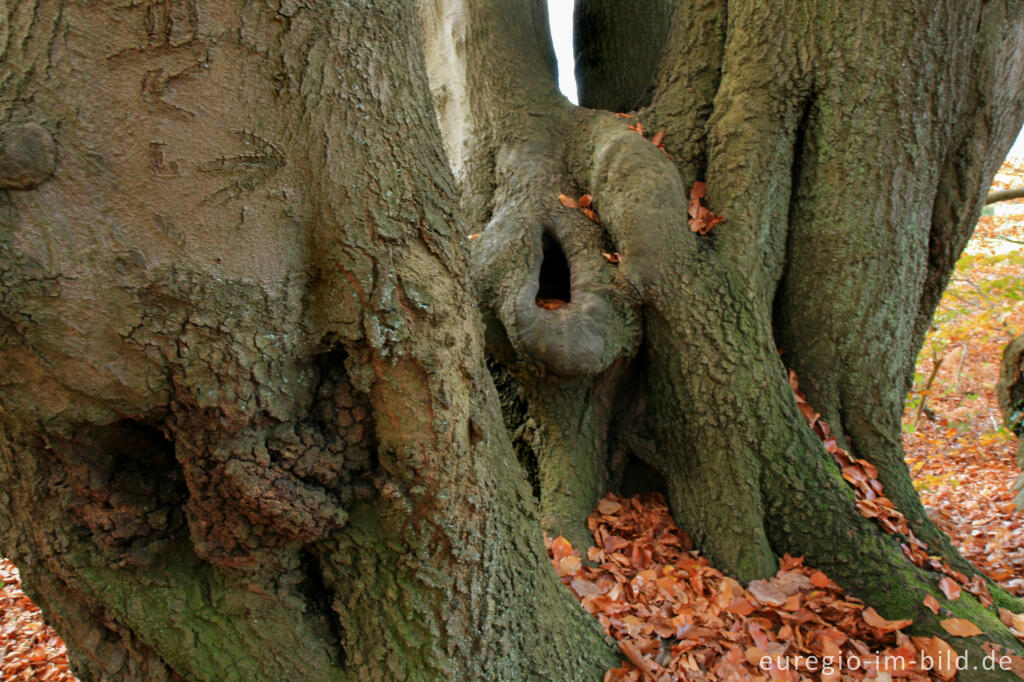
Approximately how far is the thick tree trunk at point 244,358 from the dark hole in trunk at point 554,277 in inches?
58.0

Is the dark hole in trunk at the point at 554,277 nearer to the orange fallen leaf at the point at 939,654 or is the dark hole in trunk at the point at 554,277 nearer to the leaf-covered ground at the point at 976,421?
the orange fallen leaf at the point at 939,654

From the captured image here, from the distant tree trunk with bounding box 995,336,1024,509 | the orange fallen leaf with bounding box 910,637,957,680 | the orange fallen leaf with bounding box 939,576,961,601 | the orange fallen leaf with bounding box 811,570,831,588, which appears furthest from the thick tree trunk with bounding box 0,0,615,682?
the distant tree trunk with bounding box 995,336,1024,509

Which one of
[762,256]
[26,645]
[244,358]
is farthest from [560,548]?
[26,645]

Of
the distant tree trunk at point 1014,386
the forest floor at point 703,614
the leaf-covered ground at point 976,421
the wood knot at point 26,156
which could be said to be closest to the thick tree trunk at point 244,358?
the wood knot at point 26,156

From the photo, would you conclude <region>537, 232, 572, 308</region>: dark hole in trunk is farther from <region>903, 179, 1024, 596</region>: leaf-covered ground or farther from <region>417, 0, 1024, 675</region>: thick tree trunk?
<region>903, 179, 1024, 596</region>: leaf-covered ground

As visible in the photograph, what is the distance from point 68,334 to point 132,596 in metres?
0.74

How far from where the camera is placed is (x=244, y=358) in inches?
61.1

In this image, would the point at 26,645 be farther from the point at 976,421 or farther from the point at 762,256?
the point at 976,421

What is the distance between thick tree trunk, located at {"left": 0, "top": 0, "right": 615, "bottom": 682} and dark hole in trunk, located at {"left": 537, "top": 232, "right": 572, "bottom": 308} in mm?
1474

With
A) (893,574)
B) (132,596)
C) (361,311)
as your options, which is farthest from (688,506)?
(132,596)

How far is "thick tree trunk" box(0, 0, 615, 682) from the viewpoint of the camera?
4.64 feet

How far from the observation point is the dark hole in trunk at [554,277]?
332 cm

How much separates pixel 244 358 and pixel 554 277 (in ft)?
6.80

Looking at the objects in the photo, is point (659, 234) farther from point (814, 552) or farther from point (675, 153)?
point (814, 552)
